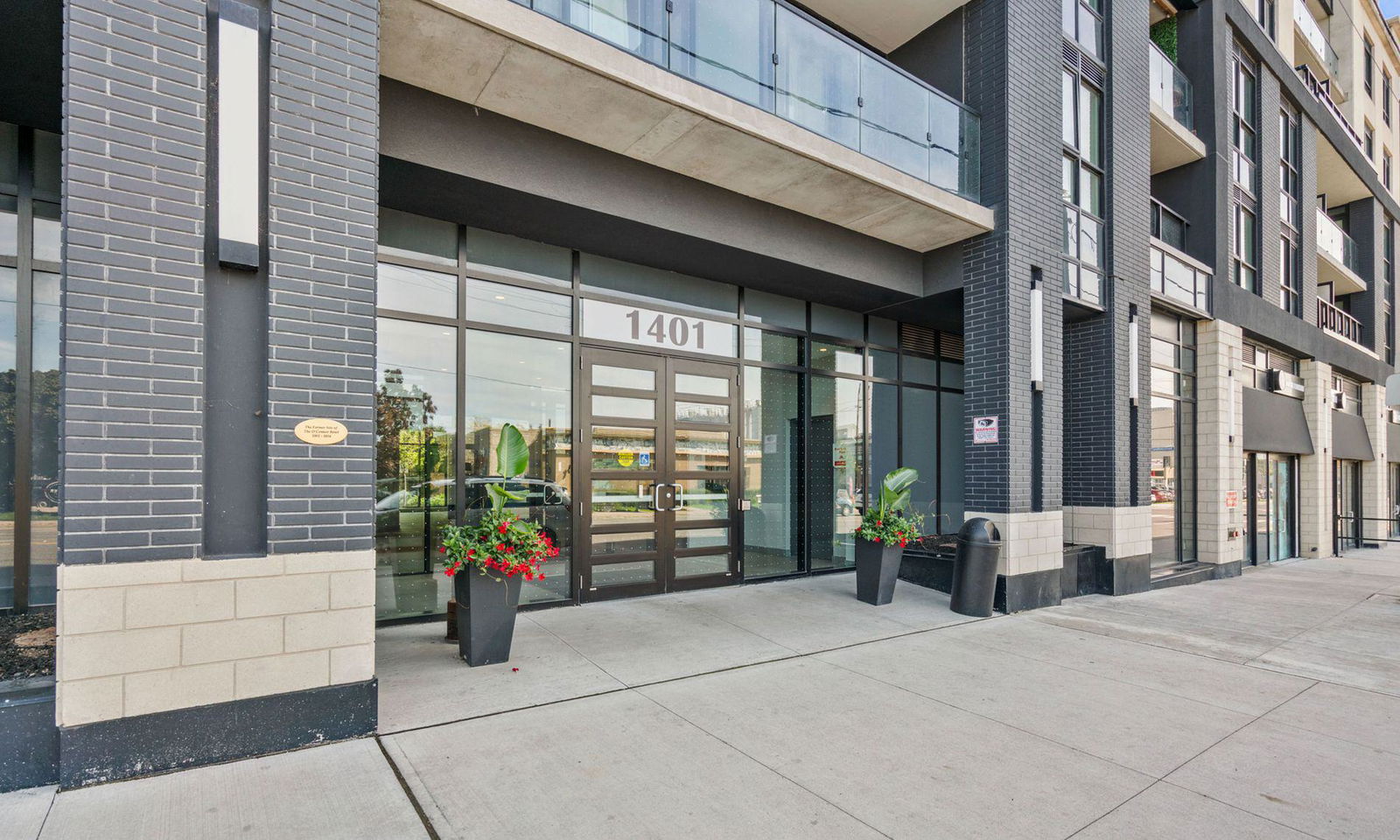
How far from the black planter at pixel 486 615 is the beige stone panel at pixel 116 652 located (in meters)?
1.89

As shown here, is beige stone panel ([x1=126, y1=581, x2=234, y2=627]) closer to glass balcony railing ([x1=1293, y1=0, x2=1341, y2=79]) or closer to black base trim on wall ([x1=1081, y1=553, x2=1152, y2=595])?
black base trim on wall ([x1=1081, y1=553, x2=1152, y2=595])

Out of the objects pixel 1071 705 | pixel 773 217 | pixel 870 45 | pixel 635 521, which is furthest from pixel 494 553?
pixel 870 45

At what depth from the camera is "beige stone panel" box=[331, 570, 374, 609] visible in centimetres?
393

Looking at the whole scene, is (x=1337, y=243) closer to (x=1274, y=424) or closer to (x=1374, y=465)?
(x=1374, y=465)

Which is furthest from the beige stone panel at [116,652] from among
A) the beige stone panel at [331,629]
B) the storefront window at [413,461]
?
the storefront window at [413,461]

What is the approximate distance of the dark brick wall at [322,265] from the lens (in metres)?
3.84

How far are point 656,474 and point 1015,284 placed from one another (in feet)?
16.0

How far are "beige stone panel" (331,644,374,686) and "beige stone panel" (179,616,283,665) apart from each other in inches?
12.0

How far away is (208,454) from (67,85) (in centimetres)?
192

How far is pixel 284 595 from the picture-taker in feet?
12.4

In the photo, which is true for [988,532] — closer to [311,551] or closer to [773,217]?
[773,217]

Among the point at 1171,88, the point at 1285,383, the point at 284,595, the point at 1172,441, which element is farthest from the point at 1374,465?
the point at 284,595

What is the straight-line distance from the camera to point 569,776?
11.6 ft

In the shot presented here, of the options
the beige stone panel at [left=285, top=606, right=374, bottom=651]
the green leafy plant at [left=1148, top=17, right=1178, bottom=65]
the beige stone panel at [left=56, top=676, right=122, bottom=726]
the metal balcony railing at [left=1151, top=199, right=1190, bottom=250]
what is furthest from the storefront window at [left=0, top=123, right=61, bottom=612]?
the green leafy plant at [left=1148, top=17, right=1178, bottom=65]
